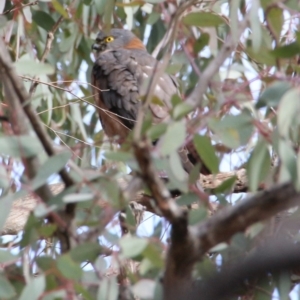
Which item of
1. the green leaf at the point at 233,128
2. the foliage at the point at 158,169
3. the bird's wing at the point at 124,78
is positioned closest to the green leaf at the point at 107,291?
the foliage at the point at 158,169

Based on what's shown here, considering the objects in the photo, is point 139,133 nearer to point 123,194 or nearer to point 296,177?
point 123,194

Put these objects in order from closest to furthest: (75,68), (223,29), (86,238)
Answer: (86,238), (223,29), (75,68)

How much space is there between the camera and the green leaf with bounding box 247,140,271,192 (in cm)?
160

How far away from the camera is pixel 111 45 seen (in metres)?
5.00

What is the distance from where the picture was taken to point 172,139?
145 centimetres

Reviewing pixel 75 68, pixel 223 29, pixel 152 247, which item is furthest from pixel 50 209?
pixel 75 68

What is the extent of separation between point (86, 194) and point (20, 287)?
38cm

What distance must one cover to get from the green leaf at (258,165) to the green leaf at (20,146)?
0.47 m

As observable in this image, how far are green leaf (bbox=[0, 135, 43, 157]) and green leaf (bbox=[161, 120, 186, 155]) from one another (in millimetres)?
284

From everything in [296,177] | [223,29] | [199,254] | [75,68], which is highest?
[296,177]

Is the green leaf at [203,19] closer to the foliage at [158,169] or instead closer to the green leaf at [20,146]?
the foliage at [158,169]

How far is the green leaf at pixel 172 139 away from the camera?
1445mm

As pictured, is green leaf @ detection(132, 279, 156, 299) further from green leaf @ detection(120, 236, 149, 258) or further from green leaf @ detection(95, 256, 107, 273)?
green leaf @ detection(95, 256, 107, 273)

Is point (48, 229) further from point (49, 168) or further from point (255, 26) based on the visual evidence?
point (255, 26)
